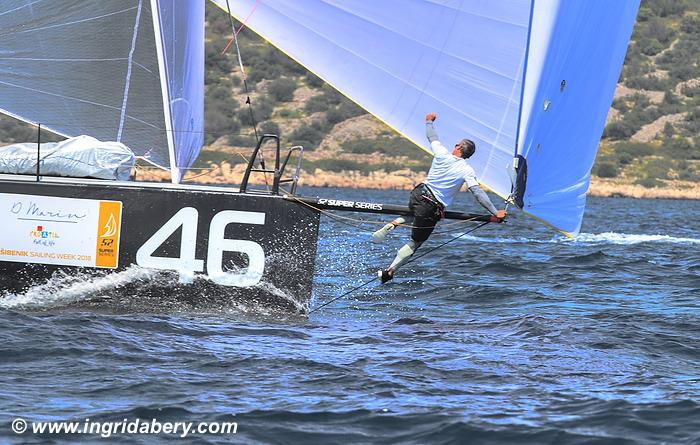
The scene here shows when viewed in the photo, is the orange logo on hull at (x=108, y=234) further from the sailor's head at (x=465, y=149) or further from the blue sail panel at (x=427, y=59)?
the sailor's head at (x=465, y=149)

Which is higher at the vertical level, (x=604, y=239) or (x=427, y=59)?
(x=427, y=59)

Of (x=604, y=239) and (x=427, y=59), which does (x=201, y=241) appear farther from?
(x=604, y=239)

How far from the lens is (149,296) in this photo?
9930mm

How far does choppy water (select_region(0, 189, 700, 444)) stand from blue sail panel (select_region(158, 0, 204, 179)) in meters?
2.13

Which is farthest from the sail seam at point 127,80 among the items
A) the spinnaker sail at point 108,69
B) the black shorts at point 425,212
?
the black shorts at point 425,212

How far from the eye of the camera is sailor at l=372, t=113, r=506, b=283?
9555mm

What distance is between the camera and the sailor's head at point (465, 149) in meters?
9.54

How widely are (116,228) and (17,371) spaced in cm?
262

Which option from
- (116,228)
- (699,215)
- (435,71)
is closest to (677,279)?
(435,71)

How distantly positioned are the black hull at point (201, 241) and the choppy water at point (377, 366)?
0.16 metres

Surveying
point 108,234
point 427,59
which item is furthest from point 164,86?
point 427,59

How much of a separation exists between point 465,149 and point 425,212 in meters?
0.62

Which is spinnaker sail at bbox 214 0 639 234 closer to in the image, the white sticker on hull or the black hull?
the black hull

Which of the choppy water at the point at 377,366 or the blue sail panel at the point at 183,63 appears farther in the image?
the blue sail panel at the point at 183,63
